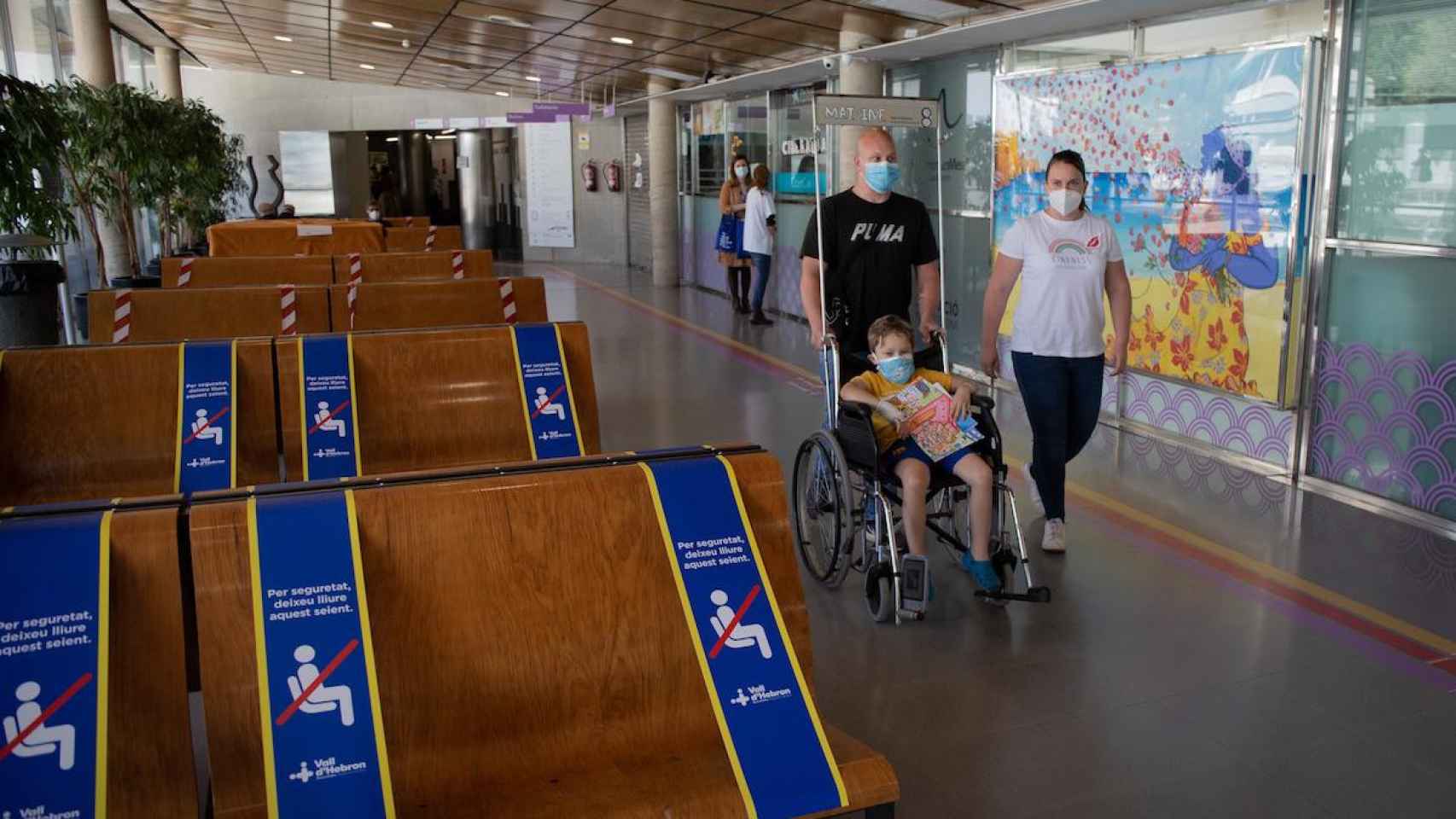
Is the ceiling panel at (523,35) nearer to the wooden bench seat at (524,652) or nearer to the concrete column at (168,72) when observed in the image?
the concrete column at (168,72)

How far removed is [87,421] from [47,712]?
97.0 inches

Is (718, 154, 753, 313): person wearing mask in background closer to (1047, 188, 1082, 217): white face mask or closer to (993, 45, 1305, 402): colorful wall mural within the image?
(993, 45, 1305, 402): colorful wall mural

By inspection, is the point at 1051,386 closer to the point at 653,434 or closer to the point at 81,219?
the point at 653,434

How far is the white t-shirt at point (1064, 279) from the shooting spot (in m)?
4.48

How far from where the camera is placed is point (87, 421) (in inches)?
148

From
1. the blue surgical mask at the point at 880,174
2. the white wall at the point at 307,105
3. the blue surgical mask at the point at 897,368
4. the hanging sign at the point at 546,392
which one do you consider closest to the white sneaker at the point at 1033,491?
the blue surgical mask at the point at 897,368

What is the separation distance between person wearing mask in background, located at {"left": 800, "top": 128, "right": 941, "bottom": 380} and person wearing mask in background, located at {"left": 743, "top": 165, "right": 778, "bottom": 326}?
22.9 ft

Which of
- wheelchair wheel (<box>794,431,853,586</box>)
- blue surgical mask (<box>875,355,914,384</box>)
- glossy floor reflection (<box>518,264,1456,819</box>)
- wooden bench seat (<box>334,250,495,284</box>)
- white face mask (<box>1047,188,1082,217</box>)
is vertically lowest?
glossy floor reflection (<box>518,264,1456,819</box>)

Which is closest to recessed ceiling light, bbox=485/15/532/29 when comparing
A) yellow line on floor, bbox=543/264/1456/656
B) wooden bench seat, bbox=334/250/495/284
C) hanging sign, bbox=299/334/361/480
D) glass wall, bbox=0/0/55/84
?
wooden bench seat, bbox=334/250/495/284

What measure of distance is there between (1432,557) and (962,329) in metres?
4.58

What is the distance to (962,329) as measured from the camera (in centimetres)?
894

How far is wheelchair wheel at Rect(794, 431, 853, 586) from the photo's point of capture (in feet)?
13.1

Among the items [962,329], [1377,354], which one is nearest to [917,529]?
[1377,354]

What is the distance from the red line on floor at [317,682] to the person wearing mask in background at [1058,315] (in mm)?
3180
